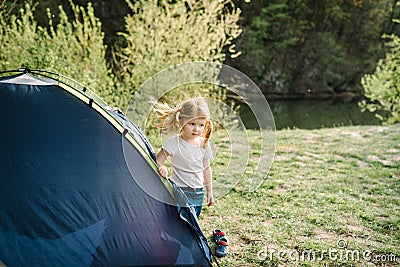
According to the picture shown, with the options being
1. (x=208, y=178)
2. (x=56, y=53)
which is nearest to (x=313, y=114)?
(x=56, y=53)

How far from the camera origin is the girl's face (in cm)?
262

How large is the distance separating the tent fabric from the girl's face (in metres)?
0.27

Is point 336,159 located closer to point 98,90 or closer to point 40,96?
point 98,90

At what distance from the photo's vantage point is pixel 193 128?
262 cm

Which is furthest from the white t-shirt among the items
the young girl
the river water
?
the river water

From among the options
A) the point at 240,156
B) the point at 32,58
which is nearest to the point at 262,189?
the point at 240,156

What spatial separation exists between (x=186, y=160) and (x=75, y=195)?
2.06 feet

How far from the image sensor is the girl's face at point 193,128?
2619 millimetres

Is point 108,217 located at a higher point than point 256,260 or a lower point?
higher

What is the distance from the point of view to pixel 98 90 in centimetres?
641

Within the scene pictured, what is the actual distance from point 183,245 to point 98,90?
4154 millimetres

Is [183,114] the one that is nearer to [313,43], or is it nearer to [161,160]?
[161,160]

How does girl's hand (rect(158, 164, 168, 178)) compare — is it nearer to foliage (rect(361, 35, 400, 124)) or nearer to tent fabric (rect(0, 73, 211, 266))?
tent fabric (rect(0, 73, 211, 266))

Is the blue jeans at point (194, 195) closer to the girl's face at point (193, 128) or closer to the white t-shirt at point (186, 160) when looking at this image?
the white t-shirt at point (186, 160)
